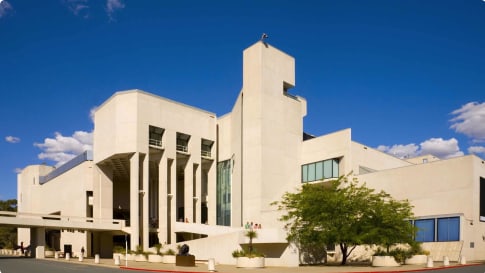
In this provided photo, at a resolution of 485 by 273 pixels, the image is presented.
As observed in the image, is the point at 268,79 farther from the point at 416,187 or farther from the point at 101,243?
the point at 101,243

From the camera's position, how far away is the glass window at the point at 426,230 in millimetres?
46125

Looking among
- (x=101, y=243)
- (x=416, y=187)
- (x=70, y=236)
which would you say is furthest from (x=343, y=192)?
(x=70, y=236)

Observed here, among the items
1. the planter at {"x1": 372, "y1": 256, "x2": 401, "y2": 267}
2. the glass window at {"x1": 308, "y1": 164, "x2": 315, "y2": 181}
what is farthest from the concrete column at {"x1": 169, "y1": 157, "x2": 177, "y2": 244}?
the planter at {"x1": 372, "y1": 256, "x2": 401, "y2": 267}

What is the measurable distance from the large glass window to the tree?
77.5ft

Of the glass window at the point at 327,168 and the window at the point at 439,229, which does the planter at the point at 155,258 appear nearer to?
the glass window at the point at 327,168

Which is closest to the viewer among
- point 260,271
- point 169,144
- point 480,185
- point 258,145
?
point 260,271

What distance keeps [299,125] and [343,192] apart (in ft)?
78.4

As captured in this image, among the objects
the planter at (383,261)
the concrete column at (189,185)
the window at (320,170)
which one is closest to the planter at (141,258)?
the concrete column at (189,185)

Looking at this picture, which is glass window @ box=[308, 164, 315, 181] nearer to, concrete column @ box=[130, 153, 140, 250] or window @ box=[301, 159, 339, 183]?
→ window @ box=[301, 159, 339, 183]

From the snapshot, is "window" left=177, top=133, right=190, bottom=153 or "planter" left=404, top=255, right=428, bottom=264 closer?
"planter" left=404, top=255, right=428, bottom=264

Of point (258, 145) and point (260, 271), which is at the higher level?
point (258, 145)

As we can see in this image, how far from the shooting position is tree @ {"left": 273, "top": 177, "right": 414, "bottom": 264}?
120ft

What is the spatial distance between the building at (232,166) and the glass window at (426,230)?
96 mm

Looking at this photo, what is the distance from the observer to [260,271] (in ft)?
106
